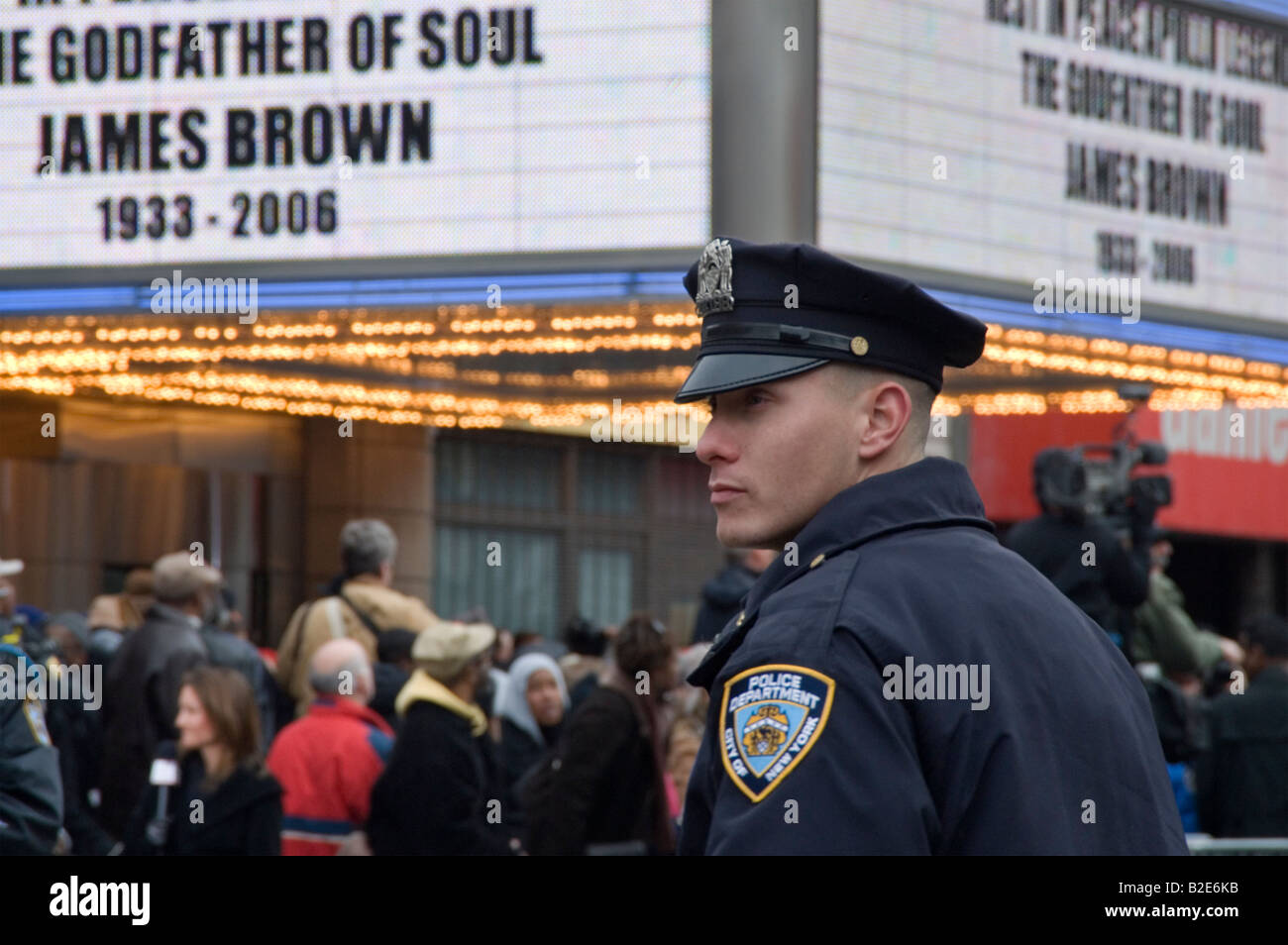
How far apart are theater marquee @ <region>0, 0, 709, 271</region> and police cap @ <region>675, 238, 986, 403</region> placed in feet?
23.7

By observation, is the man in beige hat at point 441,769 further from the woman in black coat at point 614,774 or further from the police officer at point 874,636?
the police officer at point 874,636

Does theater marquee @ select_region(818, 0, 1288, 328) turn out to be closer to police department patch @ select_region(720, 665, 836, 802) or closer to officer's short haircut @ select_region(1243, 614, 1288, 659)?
officer's short haircut @ select_region(1243, 614, 1288, 659)

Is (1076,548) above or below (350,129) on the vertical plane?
below

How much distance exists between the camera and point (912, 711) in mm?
1943

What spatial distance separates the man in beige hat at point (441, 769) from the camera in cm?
643

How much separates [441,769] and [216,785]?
77 cm

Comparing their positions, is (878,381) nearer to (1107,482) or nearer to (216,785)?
(216,785)

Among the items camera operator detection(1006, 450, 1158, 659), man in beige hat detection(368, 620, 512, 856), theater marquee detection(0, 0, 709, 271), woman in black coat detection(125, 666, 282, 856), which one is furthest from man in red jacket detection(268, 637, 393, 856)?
theater marquee detection(0, 0, 709, 271)

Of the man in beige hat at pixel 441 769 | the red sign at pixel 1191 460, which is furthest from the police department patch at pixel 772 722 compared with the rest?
the red sign at pixel 1191 460

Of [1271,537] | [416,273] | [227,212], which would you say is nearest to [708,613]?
[416,273]

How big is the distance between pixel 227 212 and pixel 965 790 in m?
8.76

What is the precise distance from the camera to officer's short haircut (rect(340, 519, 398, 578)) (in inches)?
341

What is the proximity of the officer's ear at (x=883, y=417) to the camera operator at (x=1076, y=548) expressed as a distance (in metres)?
6.01

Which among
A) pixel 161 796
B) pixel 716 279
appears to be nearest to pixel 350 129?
pixel 161 796
